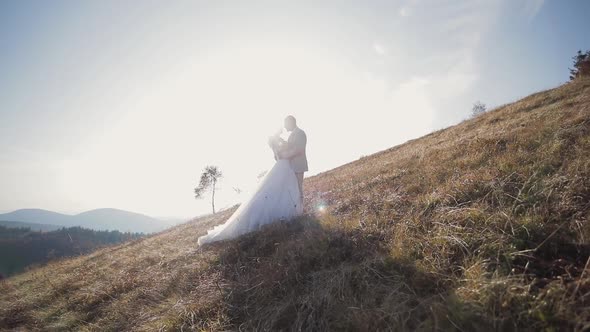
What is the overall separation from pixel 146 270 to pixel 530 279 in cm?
871

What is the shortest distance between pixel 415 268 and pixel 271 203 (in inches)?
199

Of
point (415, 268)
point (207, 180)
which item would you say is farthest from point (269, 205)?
point (207, 180)

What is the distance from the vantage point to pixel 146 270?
7.85m

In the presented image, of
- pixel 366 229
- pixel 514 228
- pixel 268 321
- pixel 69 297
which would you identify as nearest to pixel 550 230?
pixel 514 228

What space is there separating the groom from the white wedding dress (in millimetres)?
213

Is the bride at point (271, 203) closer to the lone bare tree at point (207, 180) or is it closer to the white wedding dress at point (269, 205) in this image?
the white wedding dress at point (269, 205)

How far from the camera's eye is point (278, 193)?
810 cm

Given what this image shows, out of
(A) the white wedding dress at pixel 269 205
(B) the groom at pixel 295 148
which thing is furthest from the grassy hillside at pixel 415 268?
(B) the groom at pixel 295 148

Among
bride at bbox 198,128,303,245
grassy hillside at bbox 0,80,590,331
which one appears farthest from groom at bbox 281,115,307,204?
grassy hillside at bbox 0,80,590,331

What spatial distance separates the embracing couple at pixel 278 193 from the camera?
7738 millimetres

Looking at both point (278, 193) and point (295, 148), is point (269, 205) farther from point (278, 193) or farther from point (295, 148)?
point (295, 148)

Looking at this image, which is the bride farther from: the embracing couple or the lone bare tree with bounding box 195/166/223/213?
the lone bare tree with bounding box 195/166/223/213

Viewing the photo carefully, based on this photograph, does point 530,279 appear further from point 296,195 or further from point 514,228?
point 296,195

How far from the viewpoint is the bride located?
770 cm
